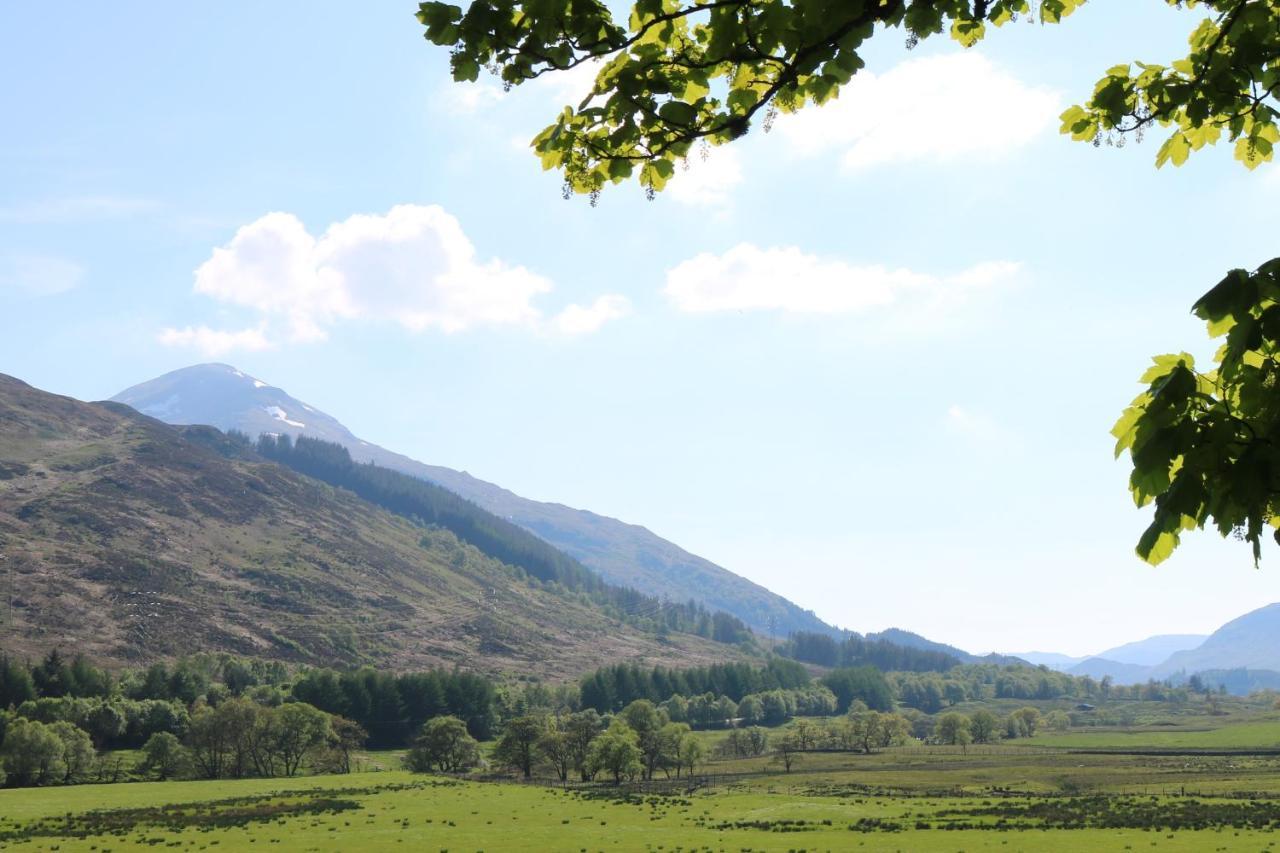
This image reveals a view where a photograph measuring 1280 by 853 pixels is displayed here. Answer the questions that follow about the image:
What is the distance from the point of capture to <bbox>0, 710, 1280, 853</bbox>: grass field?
86438mm

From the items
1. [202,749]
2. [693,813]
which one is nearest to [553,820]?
[693,813]

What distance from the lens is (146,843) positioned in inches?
3361

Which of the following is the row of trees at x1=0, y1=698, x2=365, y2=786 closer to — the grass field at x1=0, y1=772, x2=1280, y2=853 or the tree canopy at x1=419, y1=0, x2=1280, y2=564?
the grass field at x1=0, y1=772, x2=1280, y2=853

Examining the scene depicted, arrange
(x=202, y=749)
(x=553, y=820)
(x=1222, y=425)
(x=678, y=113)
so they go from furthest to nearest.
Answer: (x=202, y=749), (x=553, y=820), (x=678, y=113), (x=1222, y=425)

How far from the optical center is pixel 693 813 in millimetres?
114312

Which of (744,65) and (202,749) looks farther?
(202,749)

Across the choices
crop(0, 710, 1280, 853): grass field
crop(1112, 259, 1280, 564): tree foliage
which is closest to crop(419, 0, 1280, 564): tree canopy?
crop(1112, 259, 1280, 564): tree foliage

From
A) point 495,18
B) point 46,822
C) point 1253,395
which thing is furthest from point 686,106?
point 46,822

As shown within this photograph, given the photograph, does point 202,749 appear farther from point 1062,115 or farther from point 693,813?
point 1062,115

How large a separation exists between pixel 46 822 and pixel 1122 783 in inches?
5675

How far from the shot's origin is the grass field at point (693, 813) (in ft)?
284

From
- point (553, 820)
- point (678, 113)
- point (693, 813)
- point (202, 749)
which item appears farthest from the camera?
point (202, 749)

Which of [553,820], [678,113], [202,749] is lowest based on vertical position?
[202,749]

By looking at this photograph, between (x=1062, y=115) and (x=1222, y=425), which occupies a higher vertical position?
(x=1062, y=115)
